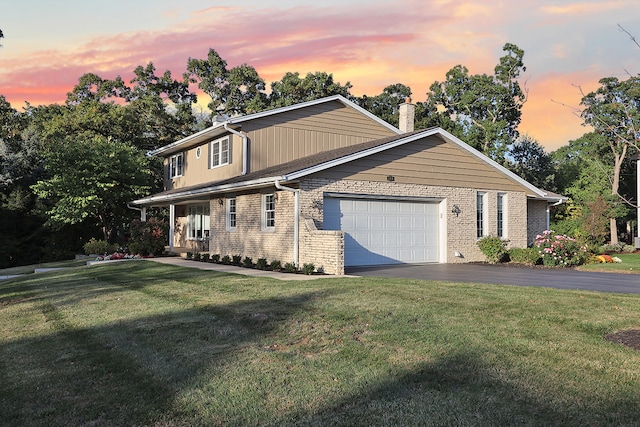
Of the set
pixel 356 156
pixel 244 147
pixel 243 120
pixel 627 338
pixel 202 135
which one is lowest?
pixel 627 338

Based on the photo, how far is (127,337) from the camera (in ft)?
20.7

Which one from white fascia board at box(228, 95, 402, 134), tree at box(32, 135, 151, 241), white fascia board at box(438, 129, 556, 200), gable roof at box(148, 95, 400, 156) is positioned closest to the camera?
white fascia board at box(438, 129, 556, 200)

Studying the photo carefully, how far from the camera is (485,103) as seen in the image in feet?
119

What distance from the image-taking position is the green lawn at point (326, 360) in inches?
151

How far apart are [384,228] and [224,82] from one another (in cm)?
2650

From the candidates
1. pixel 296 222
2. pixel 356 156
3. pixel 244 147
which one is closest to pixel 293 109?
pixel 244 147

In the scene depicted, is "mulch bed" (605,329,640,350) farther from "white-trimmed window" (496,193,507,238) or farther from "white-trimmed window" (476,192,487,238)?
"white-trimmed window" (496,193,507,238)

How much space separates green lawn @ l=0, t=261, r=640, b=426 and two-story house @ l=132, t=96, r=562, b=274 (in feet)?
19.0

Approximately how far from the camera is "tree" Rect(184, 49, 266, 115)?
37.1 metres

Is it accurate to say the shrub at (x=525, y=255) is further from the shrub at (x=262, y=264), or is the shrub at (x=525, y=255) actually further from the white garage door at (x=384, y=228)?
the shrub at (x=262, y=264)

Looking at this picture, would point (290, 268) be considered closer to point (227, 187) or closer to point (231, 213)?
point (227, 187)

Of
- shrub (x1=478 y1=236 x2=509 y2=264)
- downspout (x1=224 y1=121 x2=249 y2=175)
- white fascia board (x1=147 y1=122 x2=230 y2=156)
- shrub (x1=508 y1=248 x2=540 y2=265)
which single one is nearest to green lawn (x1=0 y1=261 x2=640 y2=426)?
shrub (x1=508 y1=248 x2=540 y2=265)

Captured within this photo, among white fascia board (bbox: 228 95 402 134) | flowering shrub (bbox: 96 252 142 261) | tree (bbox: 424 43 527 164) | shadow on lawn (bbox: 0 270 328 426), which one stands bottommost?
shadow on lawn (bbox: 0 270 328 426)

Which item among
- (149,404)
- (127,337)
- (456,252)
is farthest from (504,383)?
(456,252)
